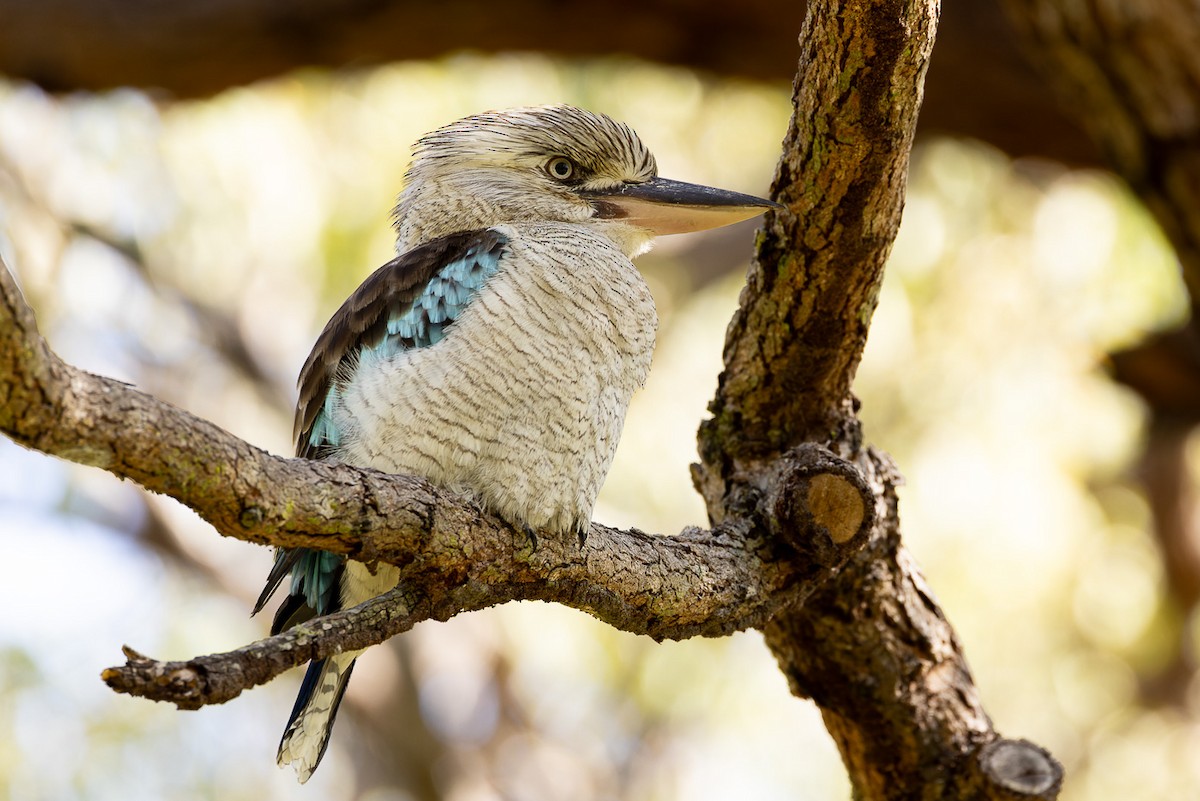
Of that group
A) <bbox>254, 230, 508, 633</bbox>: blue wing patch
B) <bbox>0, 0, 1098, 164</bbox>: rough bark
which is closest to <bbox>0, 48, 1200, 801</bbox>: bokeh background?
<bbox>0, 0, 1098, 164</bbox>: rough bark

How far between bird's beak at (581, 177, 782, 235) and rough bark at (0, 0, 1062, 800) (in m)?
0.21

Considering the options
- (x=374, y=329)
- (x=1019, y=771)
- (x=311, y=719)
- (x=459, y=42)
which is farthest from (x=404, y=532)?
(x=459, y=42)

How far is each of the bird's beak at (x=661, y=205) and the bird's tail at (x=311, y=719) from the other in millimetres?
1165

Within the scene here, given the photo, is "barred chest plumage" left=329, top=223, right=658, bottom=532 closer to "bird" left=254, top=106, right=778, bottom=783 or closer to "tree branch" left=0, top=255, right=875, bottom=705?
"bird" left=254, top=106, right=778, bottom=783

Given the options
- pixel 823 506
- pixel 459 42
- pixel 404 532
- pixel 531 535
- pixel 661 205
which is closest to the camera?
pixel 404 532

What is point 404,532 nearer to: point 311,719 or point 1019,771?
point 311,719

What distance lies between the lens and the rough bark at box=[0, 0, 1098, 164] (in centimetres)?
498

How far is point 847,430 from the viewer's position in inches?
116

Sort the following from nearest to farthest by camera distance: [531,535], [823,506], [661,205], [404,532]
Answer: [404,532] < [531,535] < [823,506] < [661,205]

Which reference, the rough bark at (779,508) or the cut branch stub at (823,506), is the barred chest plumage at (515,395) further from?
the cut branch stub at (823,506)

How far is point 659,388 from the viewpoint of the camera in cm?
698

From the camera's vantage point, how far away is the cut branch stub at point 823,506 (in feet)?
8.42

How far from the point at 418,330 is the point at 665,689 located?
5.16 m

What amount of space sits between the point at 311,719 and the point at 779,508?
3.55 feet
